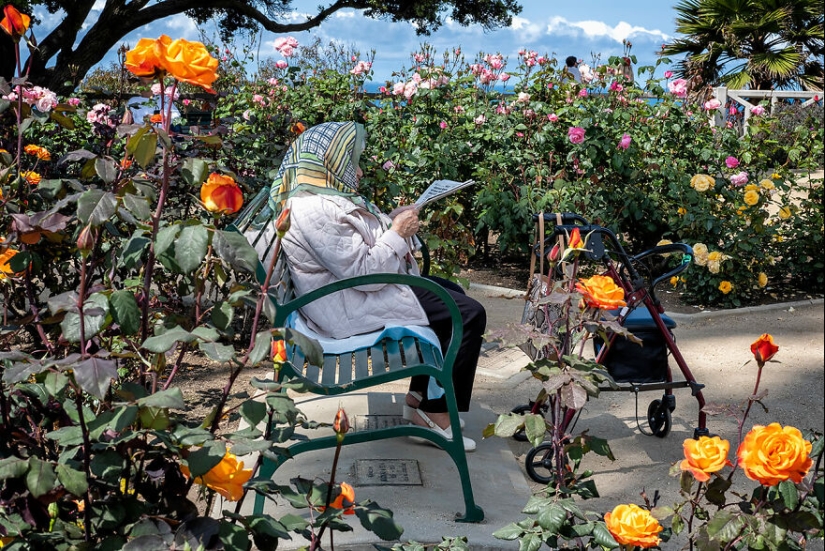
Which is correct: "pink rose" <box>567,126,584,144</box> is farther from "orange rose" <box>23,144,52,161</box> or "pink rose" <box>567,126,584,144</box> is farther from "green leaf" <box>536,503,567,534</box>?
"green leaf" <box>536,503,567,534</box>

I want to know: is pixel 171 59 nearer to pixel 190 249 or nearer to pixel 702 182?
pixel 190 249

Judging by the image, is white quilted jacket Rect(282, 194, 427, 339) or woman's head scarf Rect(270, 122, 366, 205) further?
woman's head scarf Rect(270, 122, 366, 205)

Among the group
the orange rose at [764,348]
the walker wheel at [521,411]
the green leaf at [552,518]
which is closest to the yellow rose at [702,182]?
the walker wheel at [521,411]

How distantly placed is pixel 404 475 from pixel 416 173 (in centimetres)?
338

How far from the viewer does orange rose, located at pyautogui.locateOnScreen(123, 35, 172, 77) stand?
1.44 meters

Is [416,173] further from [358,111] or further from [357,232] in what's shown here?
[357,232]

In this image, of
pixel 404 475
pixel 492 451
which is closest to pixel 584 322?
pixel 404 475

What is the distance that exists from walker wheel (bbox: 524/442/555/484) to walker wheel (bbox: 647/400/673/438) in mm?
628

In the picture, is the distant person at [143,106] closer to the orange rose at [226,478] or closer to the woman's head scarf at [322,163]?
the woman's head scarf at [322,163]

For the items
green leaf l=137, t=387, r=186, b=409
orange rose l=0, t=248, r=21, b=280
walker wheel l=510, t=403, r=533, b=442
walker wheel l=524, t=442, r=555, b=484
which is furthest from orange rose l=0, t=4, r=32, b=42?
A: walker wheel l=510, t=403, r=533, b=442

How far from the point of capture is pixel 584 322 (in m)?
2.08

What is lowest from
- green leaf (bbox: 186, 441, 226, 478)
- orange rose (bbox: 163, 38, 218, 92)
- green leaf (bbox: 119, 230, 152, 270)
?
green leaf (bbox: 186, 441, 226, 478)

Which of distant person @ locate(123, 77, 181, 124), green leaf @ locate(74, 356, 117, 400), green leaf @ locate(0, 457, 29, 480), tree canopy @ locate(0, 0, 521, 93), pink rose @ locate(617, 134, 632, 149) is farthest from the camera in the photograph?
tree canopy @ locate(0, 0, 521, 93)

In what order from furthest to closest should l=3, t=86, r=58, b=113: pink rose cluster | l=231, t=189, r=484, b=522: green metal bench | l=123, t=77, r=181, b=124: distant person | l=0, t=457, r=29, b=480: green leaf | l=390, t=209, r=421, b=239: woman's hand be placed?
l=390, t=209, r=421, b=239: woman's hand < l=3, t=86, r=58, b=113: pink rose cluster < l=231, t=189, r=484, b=522: green metal bench < l=123, t=77, r=181, b=124: distant person < l=0, t=457, r=29, b=480: green leaf
